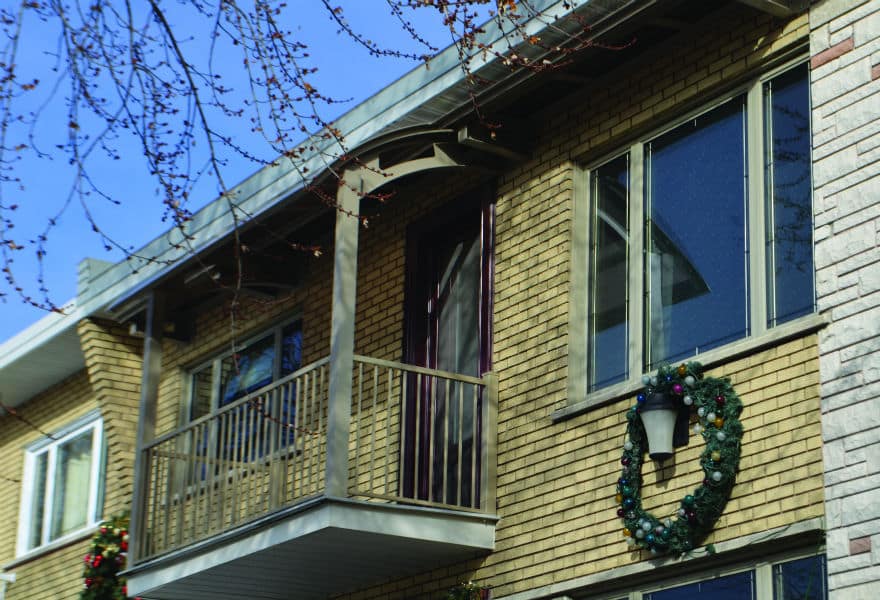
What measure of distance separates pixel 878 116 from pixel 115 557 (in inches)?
377

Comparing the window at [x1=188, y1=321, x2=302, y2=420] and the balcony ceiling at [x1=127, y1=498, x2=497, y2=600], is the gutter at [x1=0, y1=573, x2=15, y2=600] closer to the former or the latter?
the window at [x1=188, y1=321, x2=302, y2=420]

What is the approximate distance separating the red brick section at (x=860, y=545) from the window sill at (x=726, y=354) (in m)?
1.30

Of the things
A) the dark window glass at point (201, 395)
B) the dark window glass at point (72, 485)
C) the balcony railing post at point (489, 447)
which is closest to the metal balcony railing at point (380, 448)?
the balcony railing post at point (489, 447)

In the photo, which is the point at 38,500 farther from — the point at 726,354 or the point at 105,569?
the point at 726,354

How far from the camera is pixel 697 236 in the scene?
33.6ft

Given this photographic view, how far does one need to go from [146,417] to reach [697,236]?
5.81 metres

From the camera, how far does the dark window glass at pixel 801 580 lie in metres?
8.51

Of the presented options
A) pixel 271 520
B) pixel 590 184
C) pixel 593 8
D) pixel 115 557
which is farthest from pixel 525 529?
pixel 115 557

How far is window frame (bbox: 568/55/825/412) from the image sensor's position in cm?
945

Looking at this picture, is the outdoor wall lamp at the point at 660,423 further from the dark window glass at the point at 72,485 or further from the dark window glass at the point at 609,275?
the dark window glass at the point at 72,485

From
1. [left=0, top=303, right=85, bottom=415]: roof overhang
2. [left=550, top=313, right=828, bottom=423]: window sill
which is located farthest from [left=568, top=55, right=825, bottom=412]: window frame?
[left=0, top=303, right=85, bottom=415]: roof overhang

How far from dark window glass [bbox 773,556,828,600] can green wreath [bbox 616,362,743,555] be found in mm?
473

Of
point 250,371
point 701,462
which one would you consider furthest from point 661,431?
point 250,371

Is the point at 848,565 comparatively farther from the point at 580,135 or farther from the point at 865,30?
the point at 580,135
